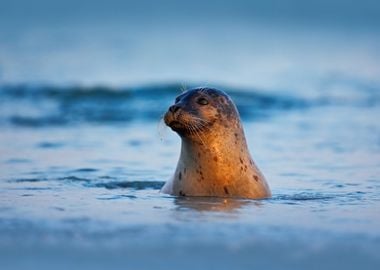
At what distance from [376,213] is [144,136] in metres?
6.98

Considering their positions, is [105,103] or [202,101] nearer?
[202,101]

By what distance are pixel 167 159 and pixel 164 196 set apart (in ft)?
11.5

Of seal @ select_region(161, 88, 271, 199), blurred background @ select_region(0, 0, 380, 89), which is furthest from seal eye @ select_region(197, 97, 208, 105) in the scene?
blurred background @ select_region(0, 0, 380, 89)

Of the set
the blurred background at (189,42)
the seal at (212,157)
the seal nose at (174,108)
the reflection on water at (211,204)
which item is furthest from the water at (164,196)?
the blurred background at (189,42)

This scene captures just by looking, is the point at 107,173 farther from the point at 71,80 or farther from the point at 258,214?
the point at 71,80

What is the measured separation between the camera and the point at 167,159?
1409 centimetres

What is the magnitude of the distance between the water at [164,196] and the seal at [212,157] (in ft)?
0.66

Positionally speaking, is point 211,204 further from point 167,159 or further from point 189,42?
point 189,42

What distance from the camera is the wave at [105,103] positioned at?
1833 centimetres

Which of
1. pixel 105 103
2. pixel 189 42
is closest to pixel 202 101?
pixel 105 103

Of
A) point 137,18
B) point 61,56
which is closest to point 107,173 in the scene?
point 61,56

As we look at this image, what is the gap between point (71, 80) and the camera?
25.4 meters

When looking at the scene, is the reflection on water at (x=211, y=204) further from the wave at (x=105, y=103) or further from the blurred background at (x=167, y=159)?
the wave at (x=105, y=103)

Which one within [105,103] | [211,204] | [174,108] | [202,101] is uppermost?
[105,103]
